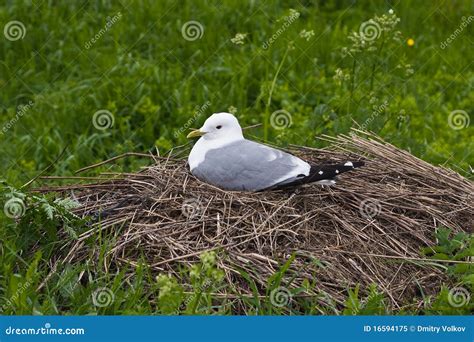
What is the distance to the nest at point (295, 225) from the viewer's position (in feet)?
15.4

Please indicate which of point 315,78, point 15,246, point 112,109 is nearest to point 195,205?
point 15,246

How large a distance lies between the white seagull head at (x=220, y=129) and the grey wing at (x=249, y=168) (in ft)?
0.76

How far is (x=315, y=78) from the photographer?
8.02 meters

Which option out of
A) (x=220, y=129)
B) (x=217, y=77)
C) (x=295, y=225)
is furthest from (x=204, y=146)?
(x=217, y=77)

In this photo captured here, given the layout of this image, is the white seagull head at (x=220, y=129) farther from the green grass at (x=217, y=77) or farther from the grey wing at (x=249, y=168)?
the green grass at (x=217, y=77)

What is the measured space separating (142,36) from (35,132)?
1527mm

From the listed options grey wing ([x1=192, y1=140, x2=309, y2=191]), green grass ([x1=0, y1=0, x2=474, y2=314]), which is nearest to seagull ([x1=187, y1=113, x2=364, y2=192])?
grey wing ([x1=192, y1=140, x2=309, y2=191])

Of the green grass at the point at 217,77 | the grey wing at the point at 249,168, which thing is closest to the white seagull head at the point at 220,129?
the grey wing at the point at 249,168

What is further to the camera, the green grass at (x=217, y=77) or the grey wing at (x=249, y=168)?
the green grass at (x=217, y=77)

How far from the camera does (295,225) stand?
4.95 meters

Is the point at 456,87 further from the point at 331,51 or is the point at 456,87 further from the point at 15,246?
the point at 15,246

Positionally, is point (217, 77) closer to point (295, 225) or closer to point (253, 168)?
point (253, 168)

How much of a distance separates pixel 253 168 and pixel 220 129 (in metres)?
0.50

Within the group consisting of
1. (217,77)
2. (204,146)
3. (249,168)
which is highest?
(217,77)
